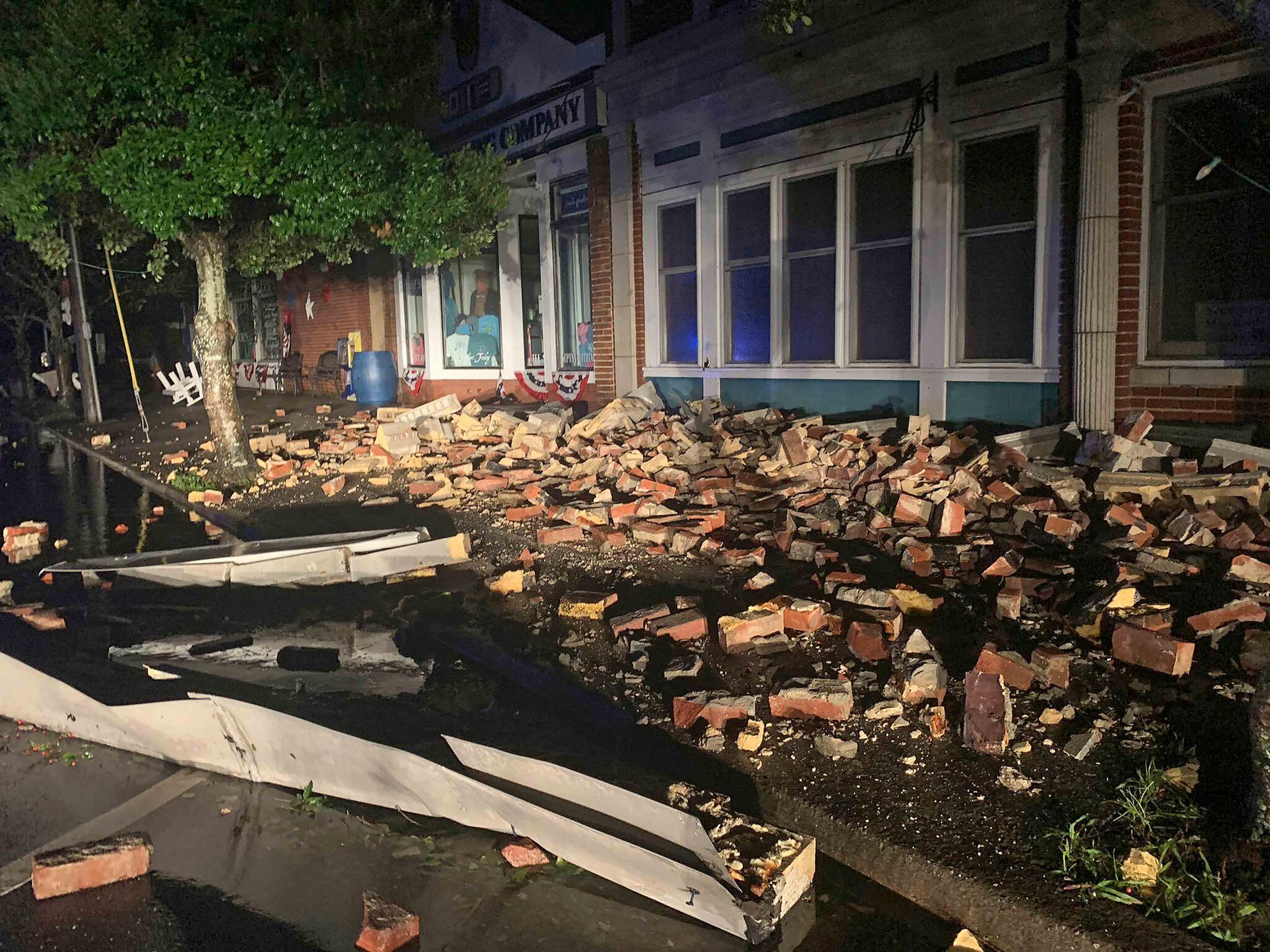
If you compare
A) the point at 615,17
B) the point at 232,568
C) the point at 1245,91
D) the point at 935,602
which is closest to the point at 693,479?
the point at 935,602

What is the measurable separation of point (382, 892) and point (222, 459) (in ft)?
28.4

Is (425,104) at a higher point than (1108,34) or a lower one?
higher

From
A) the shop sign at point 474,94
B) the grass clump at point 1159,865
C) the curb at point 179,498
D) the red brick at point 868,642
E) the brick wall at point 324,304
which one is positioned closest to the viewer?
the grass clump at point 1159,865

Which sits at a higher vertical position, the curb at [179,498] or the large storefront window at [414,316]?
the large storefront window at [414,316]

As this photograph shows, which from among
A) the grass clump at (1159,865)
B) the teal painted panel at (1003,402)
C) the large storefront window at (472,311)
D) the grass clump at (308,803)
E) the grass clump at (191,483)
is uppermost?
the large storefront window at (472,311)

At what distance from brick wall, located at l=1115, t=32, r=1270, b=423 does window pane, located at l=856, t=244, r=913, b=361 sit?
222cm

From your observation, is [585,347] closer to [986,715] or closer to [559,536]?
[559,536]

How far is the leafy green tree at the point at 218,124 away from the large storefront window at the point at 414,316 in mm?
7669

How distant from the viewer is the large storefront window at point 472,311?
1672cm

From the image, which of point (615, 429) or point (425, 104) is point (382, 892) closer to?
point (615, 429)

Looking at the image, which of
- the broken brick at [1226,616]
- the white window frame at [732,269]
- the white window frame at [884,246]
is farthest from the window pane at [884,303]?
the broken brick at [1226,616]

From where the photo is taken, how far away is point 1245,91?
7.50 m

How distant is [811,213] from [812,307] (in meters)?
1.10

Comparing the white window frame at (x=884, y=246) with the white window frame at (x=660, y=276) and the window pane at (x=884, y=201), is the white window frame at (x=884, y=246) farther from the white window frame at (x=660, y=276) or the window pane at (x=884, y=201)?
the white window frame at (x=660, y=276)
